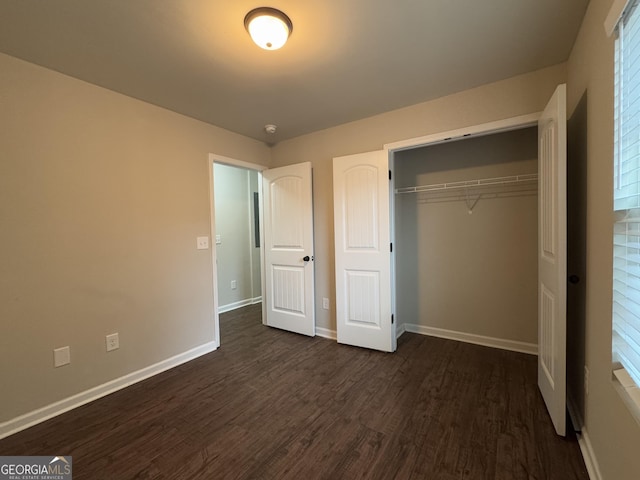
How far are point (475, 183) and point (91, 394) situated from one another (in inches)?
153

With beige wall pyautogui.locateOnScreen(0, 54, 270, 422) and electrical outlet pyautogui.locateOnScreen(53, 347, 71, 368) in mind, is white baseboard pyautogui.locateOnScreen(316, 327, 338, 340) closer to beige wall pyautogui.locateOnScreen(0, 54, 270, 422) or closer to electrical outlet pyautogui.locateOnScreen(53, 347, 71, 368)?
beige wall pyautogui.locateOnScreen(0, 54, 270, 422)

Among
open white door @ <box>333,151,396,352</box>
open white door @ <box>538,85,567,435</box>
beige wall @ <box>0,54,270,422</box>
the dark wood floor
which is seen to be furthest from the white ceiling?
the dark wood floor

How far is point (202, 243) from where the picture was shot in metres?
2.91

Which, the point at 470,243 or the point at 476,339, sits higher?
the point at 470,243

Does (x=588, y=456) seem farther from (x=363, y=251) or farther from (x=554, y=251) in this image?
(x=363, y=251)

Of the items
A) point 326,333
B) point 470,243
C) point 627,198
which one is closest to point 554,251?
point 627,198

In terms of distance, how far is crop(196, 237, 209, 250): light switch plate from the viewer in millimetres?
2875

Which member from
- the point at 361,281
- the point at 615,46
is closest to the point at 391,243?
the point at 361,281

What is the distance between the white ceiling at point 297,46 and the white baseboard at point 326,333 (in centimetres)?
247

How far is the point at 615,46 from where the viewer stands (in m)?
1.10

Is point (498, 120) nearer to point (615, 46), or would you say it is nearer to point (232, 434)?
point (615, 46)

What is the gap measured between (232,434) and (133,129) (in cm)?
250

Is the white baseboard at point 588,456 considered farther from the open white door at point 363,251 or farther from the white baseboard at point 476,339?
the open white door at point 363,251

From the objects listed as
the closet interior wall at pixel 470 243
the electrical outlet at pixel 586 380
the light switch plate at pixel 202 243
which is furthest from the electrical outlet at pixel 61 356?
the electrical outlet at pixel 586 380
